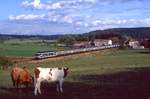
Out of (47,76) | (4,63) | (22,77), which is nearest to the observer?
(47,76)

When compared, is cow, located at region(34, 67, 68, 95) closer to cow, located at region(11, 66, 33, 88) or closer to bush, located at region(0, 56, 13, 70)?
cow, located at region(11, 66, 33, 88)

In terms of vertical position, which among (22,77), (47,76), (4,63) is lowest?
(4,63)

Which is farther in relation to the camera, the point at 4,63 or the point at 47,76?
the point at 4,63

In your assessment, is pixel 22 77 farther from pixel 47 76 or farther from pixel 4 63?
pixel 4 63

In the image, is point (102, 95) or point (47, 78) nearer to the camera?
point (102, 95)

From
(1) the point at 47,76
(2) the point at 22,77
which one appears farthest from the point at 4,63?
(1) the point at 47,76

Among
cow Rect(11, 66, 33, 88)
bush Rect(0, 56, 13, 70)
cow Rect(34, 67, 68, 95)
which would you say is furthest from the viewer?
bush Rect(0, 56, 13, 70)

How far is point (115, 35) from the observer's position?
188m

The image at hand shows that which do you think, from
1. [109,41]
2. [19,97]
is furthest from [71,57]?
[109,41]

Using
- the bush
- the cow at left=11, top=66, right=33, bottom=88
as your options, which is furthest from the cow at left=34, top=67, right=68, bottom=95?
the bush

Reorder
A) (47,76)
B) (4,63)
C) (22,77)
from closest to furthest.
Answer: (47,76) < (22,77) < (4,63)

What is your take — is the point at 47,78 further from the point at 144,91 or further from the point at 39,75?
the point at 144,91

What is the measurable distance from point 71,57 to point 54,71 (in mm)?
57502

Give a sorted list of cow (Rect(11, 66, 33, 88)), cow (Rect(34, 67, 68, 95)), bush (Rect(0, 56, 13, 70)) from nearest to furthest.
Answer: cow (Rect(34, 67, 68, 95)) < cow (Rect(11, 66, 33, 88)) < bush (Rect(0, 56, 13, 70))
